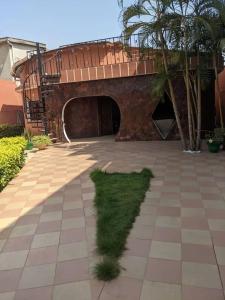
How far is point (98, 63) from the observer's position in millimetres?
11836

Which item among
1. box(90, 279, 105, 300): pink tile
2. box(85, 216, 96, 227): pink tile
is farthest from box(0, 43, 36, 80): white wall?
box(90, 279, 105, 300): pink tile

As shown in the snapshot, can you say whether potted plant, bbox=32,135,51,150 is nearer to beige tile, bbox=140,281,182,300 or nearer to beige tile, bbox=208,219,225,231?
beige tile, bbox=208,219,225,231

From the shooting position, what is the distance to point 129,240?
3418 millimetres

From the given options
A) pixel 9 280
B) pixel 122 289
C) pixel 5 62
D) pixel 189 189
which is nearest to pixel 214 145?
pixel 189 189

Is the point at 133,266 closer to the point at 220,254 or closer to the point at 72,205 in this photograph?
the point at 220,254

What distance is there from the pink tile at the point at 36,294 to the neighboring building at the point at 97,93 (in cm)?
728

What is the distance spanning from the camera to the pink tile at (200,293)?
2436mm

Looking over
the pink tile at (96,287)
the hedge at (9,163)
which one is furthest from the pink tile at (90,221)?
the hedge at (9,163)

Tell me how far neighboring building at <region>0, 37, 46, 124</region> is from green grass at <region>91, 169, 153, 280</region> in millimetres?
10460

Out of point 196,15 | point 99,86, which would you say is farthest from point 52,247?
point 99,86

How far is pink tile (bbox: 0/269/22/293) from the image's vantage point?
2.69 meters

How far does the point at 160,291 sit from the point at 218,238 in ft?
3.83

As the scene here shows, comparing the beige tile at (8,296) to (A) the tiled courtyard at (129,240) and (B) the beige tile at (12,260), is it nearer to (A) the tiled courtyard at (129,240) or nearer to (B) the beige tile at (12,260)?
(A) the tiled courtyard at (129,240)

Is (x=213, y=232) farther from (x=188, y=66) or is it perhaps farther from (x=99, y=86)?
(x=99, y=86)
